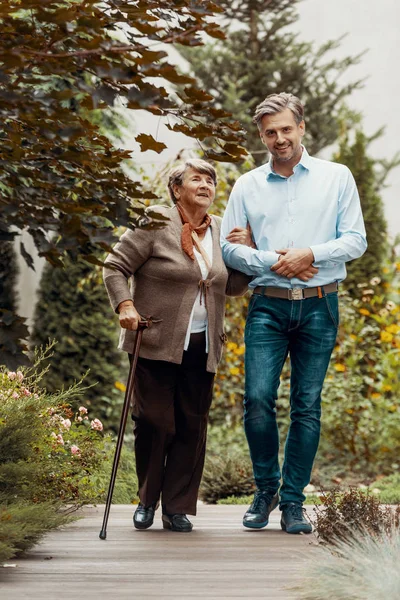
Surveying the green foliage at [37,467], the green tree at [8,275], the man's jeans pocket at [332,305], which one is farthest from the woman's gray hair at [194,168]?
the green tree at [8,275]

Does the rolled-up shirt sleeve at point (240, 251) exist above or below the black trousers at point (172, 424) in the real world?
above

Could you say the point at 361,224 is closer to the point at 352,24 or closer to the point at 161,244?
the point at 161,244

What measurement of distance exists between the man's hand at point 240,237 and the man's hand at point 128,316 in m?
0.53

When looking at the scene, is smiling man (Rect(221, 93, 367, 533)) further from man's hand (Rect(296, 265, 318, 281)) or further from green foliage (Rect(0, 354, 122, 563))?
green foliage (Rect(0, 354, 122, 563))

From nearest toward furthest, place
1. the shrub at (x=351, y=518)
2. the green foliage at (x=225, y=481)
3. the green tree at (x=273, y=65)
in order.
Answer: the shrub at (x=351, y=518) → the green foliage at (x=225, y=481) → the green tree at (x=273, y=65)

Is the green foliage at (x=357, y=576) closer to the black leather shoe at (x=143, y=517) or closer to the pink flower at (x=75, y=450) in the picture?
the black leather shoe at (x=143, y=517)

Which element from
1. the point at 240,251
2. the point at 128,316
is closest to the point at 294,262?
the point at 240,251

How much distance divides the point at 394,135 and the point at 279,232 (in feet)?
30.6

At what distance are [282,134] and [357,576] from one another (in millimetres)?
1987

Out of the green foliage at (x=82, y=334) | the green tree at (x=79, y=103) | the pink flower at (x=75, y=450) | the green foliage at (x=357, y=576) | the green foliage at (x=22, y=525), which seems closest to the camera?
the green tree at (x=79, y=103)

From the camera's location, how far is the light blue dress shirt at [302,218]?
385 centimetres

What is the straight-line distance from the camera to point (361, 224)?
395cm

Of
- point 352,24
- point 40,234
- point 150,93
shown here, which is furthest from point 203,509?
point 352,24

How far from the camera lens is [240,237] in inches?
155
